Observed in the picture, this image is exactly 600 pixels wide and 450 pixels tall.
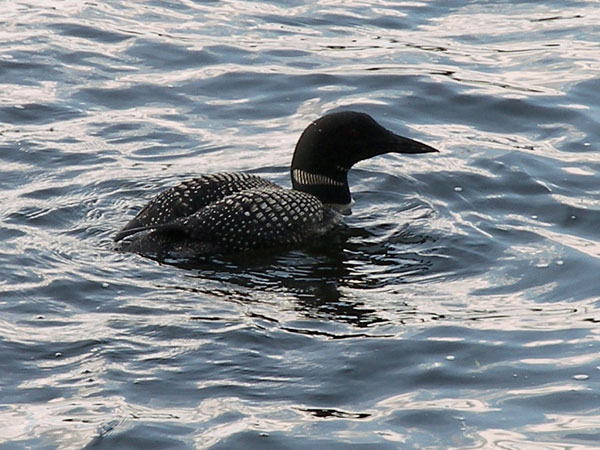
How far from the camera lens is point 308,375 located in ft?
18.9

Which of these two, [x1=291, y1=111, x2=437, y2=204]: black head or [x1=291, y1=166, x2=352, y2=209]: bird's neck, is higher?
[x1=291, y1=111, x2=437, y2=204]: black head

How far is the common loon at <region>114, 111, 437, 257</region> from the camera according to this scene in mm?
7305

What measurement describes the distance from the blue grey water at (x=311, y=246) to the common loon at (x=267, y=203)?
5.0 inches

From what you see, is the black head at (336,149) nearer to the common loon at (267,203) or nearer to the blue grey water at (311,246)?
the common loon at (267,203)

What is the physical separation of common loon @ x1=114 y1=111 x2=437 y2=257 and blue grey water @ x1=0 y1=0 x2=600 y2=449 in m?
0.13

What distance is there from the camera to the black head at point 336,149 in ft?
26.7

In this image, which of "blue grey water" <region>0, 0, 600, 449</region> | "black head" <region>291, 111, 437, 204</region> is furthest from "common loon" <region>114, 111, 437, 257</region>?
"blue grey water" <region>0, 0, 600, 449</region>

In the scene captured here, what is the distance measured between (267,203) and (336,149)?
0.85 m

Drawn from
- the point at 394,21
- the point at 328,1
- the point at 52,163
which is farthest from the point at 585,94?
the point at 52,163

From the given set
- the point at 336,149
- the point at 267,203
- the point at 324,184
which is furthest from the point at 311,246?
the point at 336,149

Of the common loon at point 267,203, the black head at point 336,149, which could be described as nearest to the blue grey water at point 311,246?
the common loon at point 267,203

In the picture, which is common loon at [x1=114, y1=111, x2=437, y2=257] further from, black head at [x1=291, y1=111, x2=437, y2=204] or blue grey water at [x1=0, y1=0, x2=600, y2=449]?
blue grey water at [x1=0, y1=0, x2=600, y2=449]

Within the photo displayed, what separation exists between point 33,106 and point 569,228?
4118 millimetres

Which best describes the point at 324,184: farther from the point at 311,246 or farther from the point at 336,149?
the point at 311,246
